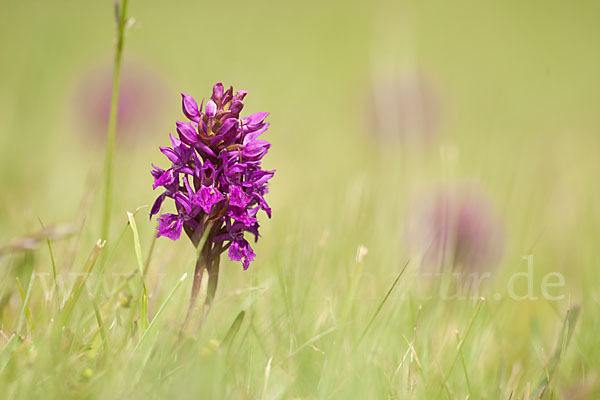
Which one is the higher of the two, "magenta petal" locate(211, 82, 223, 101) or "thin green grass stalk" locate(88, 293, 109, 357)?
"magenta petal" locate(211, 82, 223, 101)

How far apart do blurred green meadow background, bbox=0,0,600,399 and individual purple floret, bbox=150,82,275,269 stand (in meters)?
0.21

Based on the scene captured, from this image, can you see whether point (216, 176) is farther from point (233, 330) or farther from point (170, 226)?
point (233, 330)

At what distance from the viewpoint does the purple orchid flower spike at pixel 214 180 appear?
1508 mm

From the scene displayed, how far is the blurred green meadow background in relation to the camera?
4.84 ft

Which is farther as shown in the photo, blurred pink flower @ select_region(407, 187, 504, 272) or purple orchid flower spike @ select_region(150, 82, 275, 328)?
blurred pink flower @ select_region(407, 187, 504, 272)

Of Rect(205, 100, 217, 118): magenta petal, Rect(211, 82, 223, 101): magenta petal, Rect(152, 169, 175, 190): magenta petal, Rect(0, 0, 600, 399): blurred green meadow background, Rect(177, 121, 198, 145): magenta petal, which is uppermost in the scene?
Rect(211, 82, 223, 101): magenta petal

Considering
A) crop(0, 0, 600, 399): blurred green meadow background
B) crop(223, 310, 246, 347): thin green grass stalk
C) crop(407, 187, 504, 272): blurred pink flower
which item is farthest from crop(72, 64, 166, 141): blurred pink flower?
crop(223, 310, 246, 347): thin green grass stalk

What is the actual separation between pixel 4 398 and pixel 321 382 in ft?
2.31

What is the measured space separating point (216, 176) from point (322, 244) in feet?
2.18

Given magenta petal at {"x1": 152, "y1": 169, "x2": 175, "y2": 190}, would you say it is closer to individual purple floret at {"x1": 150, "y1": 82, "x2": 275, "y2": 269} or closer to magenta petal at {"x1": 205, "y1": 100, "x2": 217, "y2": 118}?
individual purple floret at {"x1": 150, "y1": 82, "x2": 275, "y2": 269}

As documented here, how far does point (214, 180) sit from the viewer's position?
1512 mm

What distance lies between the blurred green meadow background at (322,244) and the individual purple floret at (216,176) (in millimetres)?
215

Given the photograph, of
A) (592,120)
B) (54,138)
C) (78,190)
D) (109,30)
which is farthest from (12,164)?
(109,30)

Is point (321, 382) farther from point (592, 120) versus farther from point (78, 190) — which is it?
point (592, 120)
